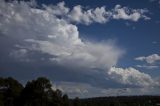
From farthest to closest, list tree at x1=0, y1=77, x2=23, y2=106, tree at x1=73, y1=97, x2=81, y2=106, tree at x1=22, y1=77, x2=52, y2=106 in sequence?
tree at x1=73, y1=97, x2=81, y2=106 < tree at x1=0, y1=77, x2=23, y2=106 < tree at x1=22, y1=77, x2=52, y2=106

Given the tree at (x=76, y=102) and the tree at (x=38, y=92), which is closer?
the tree at (x=38, y=92)

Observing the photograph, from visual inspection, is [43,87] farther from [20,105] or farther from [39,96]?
[20,105]

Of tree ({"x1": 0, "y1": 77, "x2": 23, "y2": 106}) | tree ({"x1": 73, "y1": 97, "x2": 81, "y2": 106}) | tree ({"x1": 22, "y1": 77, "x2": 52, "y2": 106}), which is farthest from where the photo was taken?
tree ({"x1": 73, "y1": 97, "x2": 81, "y2": 106})

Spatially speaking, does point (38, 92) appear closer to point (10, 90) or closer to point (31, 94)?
point (31, 94)

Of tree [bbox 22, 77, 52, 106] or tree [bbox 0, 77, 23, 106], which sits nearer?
tree [bbox 22, 77, 52, 106]

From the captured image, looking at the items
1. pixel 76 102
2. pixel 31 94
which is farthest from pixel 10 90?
pixel 76 102

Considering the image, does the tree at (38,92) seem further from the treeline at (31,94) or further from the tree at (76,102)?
the tree at (76,102)

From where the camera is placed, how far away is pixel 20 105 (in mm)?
140875

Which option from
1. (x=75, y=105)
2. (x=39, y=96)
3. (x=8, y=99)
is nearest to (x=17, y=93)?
(x=8, y=99)

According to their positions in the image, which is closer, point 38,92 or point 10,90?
point 38,92

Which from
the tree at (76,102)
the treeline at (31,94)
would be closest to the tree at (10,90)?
the treeline at (31,94)

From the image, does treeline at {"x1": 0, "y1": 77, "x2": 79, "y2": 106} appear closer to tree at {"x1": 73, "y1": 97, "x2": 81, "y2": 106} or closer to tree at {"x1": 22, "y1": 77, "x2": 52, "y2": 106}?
tree at {"x1": 22, "y1": 77, "x2": 52, "y2": 106}

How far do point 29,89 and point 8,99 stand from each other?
12856mm

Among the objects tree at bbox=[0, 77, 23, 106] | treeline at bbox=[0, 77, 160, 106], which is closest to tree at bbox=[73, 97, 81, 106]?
treeline at bbox=[0, 77, 160, 106]
